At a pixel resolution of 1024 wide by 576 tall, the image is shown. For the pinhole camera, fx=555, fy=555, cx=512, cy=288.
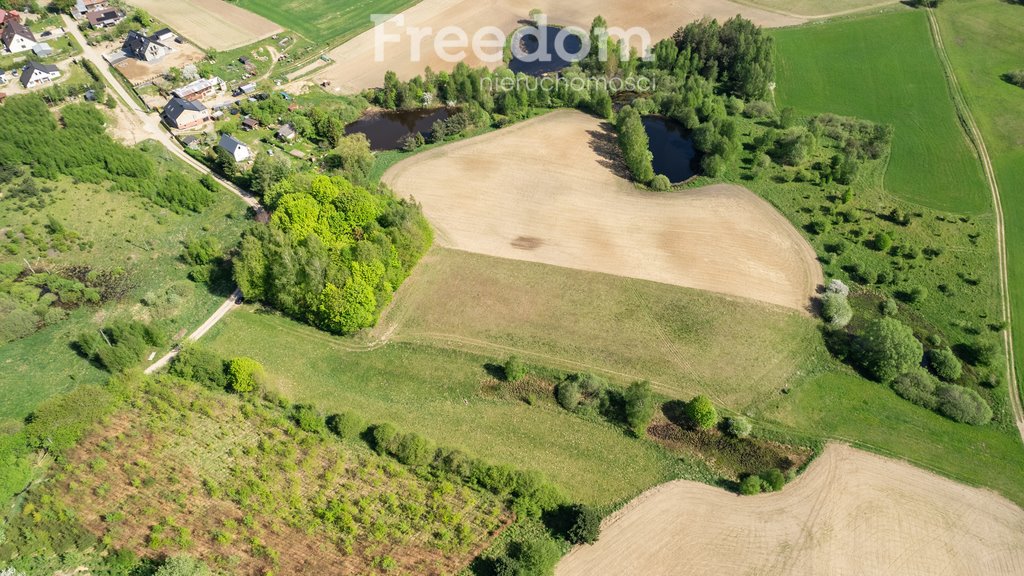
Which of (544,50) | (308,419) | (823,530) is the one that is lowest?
(823,530)

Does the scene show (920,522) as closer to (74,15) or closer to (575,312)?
(575,312)

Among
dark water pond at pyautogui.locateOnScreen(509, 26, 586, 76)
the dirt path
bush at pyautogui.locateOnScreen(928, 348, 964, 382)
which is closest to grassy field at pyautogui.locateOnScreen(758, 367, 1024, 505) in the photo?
the dirt path

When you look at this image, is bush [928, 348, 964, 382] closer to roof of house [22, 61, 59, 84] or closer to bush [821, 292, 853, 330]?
bush [821, 292, 853, 330]

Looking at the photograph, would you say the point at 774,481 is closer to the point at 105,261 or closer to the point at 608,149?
the point at 608,149

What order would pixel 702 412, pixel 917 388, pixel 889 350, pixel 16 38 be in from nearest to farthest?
1. pixel 702 412
2. pixel 889 350
3. pixel 917 388
4. pixel 16 38

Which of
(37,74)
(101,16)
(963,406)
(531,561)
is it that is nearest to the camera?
(531,561)

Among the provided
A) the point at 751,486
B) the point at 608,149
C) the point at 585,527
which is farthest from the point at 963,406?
the point at 608,149
